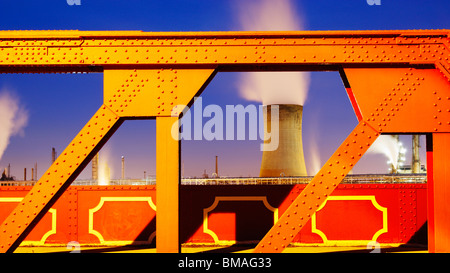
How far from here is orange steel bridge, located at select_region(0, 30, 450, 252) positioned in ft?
14.9

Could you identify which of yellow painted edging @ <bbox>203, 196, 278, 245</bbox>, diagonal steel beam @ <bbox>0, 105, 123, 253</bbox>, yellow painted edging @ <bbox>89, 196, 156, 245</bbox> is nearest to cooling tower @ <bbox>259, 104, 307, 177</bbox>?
yellow painted edging @ <bbox>203, 196, 278, 245</bbox>

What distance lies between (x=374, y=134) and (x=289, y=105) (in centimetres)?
2021

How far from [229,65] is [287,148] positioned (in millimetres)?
21057

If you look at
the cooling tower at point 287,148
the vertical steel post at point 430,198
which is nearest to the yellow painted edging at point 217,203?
the vertical steel post at point 430,198

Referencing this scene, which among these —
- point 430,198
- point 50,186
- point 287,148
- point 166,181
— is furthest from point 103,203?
point 287,148

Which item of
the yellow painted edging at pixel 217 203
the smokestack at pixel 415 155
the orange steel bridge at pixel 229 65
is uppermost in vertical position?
the smokestack at pixel 415 155

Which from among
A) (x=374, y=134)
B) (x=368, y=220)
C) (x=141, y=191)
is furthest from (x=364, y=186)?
(x=141, y=191)

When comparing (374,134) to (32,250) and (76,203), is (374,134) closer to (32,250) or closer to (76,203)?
(76,203)

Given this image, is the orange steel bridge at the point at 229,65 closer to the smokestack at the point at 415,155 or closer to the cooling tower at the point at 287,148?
the cooling tower at the point at 287,148

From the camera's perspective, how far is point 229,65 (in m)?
4.64

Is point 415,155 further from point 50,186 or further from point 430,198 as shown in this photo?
point 50,186

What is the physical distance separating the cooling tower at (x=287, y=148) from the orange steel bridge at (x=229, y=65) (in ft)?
64.6

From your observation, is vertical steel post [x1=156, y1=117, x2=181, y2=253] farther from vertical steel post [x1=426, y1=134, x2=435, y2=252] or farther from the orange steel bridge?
vertical steel post [x1=426, y1=134, x2=435, y2=252]

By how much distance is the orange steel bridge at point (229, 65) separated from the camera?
179 inches
